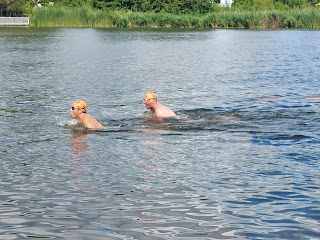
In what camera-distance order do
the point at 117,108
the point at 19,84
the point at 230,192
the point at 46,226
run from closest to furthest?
the point at 46,226 → the point at 230,192 → the point at 117,108 → the point at 19,84

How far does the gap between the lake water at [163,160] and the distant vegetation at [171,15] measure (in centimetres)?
4956

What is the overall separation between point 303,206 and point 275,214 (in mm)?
485

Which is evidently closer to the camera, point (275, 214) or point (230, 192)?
point (275, 214)

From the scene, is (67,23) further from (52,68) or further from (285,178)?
(285,178)

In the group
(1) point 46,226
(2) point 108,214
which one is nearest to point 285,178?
(2) point 108,214

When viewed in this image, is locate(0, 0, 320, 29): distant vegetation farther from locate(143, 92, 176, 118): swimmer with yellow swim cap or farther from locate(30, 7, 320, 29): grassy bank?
locate(143, 92, 176, 118): swimmer with yellow swim cap

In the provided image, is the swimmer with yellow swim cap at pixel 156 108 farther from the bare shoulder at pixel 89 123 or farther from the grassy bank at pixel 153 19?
the grassy bank at pixel 153 19

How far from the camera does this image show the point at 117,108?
692 inches

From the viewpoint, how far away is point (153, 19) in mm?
78125

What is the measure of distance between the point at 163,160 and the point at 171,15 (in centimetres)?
6948

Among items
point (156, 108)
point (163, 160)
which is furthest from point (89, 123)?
point (163, 160)

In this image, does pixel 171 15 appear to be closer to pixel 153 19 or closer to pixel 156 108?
pixel 153 19

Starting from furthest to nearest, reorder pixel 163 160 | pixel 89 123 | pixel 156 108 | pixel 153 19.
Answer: pixel 153 19 → pixel 156 108 → pixel 89 123 → pixel 163 160

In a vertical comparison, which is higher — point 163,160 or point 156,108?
point 156,108
